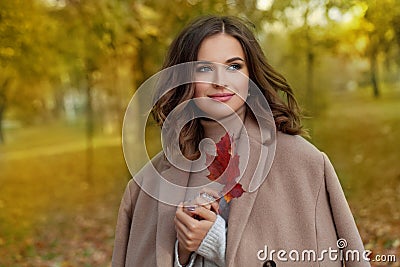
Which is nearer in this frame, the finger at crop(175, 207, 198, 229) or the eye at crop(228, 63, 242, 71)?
the finger at crop(175, 207, 198, 229)

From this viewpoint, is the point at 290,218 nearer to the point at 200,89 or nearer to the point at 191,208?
the point at 191,208

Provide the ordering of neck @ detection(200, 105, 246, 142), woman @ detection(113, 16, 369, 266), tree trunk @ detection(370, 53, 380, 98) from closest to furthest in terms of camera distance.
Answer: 1. woman @ detection(113, 16, 369, 266)
2. neck @ detection(200, 105, 246, 142)
3. tree trunk @ detection(370, 53, 380, 98)

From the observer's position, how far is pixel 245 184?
73.9 inches

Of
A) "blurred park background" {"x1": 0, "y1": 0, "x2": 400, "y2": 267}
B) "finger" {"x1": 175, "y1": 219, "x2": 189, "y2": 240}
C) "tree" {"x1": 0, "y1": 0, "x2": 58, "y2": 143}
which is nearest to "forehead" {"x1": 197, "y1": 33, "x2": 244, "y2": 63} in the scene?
"finger" {"x1": 175, "y1": 219, "x2": 189, "y2": 240}

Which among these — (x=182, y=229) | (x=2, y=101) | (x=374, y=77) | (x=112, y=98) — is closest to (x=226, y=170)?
(x=182, y=229)

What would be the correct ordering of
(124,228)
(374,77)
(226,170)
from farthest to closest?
(374,77)
(124,228)
(226,170)

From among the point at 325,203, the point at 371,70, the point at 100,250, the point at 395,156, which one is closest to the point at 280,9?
the point at 371,70

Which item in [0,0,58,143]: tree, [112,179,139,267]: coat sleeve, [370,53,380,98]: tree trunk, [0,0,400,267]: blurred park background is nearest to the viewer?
[112,179,139,267]: coat sleeve

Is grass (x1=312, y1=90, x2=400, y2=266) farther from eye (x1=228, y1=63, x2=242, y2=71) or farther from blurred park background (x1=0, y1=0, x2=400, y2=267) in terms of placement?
eye (x1=228, y1=63, x2=242, y2=71)

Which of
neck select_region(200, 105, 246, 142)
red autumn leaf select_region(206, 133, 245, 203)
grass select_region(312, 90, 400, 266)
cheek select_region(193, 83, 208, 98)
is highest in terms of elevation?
grass select_region(312, 90, 400, 266)

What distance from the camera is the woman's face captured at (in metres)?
1.84

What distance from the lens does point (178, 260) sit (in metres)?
1.87

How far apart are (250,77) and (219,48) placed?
0.15 m

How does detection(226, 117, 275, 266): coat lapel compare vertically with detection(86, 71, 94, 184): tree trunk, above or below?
below
